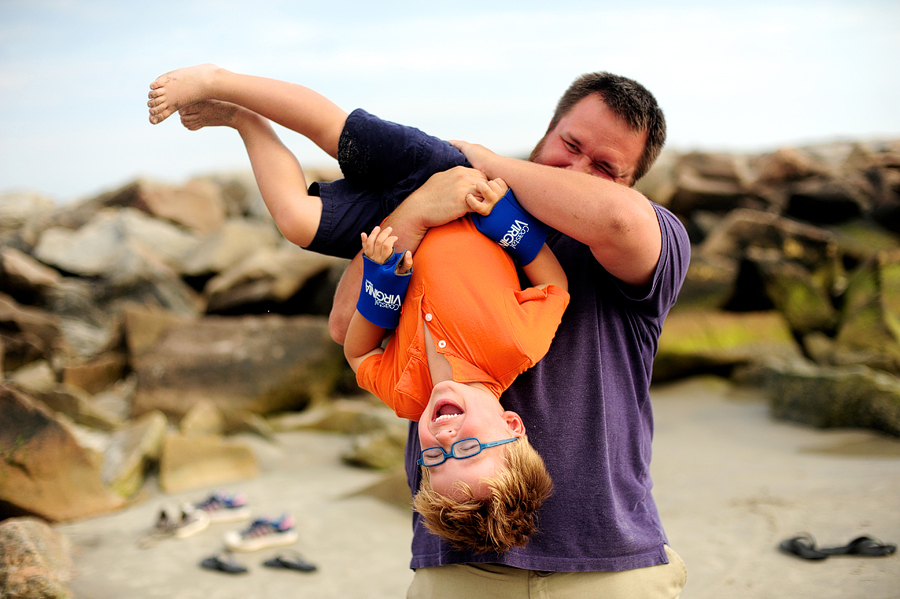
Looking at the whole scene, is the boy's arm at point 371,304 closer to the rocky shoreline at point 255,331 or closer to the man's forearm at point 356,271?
the man's forearm at point 356,271

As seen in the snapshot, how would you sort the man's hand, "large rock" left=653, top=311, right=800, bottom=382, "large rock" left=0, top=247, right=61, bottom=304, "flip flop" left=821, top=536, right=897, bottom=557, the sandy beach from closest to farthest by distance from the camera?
the man's hand → "flip flop" left=821, top=536, right=897, bottom=557 → the sandy beach → "large rock" left=653, top=311, right=800, bottom=382 → "large rock" left=0, top=247, right=61, bottom=304

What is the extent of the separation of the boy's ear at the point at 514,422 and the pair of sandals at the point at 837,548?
2.60 metres

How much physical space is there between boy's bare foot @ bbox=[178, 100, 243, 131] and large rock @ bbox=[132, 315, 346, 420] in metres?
5.36

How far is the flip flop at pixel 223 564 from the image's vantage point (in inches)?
161

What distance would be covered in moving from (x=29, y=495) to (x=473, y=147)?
166 inches

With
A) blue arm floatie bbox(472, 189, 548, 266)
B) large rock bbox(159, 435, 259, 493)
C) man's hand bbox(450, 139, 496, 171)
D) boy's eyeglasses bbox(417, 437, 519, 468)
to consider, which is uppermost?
man's hand bbox(450, 139, 496, 171)

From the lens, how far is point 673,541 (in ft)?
13.6

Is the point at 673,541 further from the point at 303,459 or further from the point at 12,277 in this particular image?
the point at 12,277

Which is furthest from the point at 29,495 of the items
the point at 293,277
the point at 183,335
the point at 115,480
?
the point at 293,277

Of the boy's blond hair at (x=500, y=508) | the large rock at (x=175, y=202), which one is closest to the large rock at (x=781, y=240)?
the boy's blond hair at (x=500, y=508)

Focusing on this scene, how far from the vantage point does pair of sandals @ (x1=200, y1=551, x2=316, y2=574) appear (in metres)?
4.09

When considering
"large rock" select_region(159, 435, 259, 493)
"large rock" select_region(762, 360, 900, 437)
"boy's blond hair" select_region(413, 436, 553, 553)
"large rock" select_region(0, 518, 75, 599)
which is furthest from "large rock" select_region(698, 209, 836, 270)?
"large rock" select_region(0, 518, 75, 599)

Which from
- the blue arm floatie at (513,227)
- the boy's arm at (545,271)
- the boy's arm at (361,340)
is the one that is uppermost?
the blue arm floatie at (513,227)

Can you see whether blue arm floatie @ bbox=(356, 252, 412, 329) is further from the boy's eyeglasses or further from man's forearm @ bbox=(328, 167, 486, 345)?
the boy's eyeglasses
